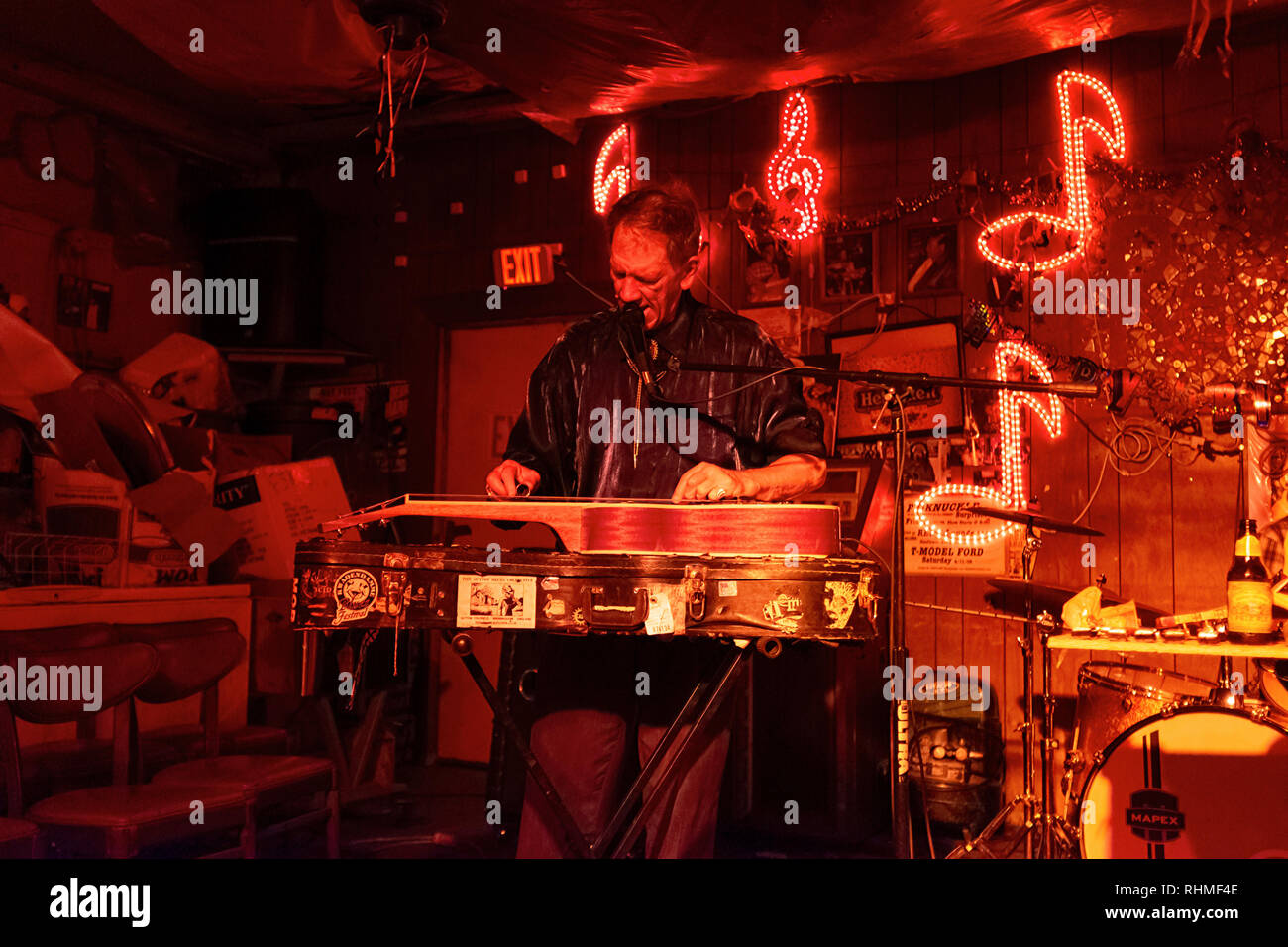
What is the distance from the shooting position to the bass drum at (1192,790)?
264cm

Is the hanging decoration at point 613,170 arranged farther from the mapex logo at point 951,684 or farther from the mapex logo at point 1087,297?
the mapex logo at point 951,684

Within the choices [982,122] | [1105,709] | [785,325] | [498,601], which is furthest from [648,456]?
[982,122]

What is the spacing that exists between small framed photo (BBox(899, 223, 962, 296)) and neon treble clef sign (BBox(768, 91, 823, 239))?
45cm

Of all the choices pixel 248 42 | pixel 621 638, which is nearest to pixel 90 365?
pixel 248 42

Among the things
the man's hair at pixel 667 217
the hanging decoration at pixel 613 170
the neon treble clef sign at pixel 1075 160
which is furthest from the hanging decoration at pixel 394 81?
the neon treble clef sign at pixel 1075 160

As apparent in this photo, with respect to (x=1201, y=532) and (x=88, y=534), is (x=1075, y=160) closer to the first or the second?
(x=1201, y=532)

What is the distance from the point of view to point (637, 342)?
216 cm

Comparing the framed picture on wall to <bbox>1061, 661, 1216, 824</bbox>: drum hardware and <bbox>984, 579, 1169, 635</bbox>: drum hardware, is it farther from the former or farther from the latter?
<bbox>1061, 661, 1216, 824</bbox>: drum hardware

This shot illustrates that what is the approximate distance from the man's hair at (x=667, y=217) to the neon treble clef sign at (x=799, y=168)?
7.95 ft

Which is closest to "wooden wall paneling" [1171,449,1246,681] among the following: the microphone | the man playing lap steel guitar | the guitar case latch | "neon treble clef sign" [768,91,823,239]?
"neon treble clef sign" [768,91,823,239]

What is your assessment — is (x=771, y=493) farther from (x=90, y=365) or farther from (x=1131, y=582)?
(x=90, y=365)

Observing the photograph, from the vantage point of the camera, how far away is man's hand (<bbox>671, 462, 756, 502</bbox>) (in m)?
1.80

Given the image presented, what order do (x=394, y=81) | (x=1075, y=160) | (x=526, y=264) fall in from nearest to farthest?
(x=1075, y=160)
(x=394, y=81)
(x=526, y=264)

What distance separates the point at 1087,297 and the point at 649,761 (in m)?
3.15
